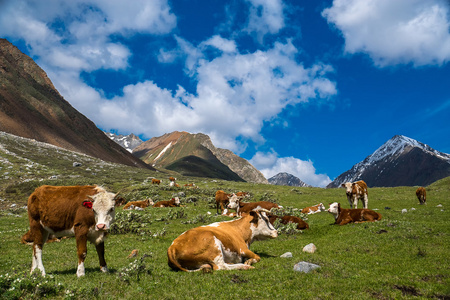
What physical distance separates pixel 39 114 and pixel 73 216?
149177mm

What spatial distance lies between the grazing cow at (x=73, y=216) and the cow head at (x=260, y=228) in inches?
234

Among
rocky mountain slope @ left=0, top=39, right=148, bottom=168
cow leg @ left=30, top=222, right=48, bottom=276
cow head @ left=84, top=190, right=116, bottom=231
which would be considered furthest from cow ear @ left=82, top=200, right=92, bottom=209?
rocky mountain slope @ left=0, top=39, right=148, bottom=168

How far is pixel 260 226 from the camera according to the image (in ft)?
38.4

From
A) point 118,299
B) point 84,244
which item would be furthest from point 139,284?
point 84,244

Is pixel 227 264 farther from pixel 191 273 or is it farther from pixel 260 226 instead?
pixel 260 226

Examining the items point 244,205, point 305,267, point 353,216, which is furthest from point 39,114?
point 305,267

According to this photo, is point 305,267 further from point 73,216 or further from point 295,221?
point 295,221

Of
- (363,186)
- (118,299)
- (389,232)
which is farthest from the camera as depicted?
(363,186)

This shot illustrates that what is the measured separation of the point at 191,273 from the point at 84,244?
3.64 m

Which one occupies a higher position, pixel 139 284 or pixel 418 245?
pixel 418 245

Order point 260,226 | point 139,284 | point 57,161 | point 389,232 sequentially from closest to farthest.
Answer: point 139,284, point 260,226, point 389,232, point 57,161

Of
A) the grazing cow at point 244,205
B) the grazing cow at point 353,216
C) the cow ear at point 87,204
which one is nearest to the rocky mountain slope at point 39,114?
the grazing cow at point 244,205

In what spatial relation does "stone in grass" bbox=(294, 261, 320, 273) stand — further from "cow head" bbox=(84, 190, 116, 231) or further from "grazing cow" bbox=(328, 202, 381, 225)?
"grazing cow" bbox=(328, 202, 381, 225)

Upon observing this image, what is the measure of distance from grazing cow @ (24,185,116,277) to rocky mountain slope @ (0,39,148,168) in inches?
4809
